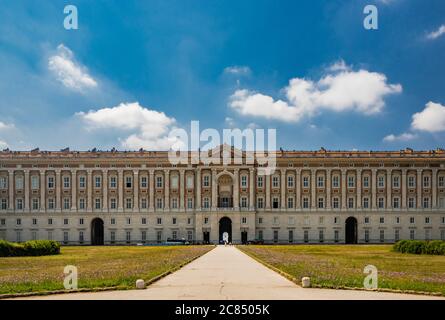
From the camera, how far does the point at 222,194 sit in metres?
90.9

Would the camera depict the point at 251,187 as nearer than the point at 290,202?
Yes

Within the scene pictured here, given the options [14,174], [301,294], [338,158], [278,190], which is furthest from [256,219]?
[301,294]

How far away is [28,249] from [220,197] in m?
44.2

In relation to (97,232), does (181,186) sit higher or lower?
higher

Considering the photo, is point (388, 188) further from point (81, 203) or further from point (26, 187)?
point (26, 187)

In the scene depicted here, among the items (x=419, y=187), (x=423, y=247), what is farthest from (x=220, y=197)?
(x=423, y=247)

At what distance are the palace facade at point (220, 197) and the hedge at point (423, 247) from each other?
114 ft

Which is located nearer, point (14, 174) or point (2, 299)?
point (2, 299)

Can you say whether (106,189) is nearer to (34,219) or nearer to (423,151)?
(34,219)

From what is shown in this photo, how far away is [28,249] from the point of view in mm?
50406

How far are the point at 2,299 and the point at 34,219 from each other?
242ft

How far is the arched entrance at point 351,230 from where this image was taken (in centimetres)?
9154

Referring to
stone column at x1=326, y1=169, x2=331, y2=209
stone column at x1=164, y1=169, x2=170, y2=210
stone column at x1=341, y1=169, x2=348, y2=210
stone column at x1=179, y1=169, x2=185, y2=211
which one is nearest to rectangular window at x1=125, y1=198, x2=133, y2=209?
stone column at x1=164, y1=169, x2=170, y2=210

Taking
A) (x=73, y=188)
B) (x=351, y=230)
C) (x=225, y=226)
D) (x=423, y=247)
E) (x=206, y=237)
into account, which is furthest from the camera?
(x=351, y=230)
